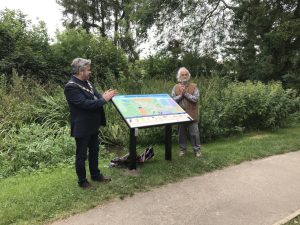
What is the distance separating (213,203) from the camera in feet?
16.4

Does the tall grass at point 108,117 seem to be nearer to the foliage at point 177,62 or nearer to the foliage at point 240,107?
the foliage at point 240,107

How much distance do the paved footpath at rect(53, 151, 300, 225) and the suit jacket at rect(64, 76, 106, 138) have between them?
1072 millimetres

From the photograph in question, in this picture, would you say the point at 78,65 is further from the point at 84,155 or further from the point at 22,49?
the point at 22,49

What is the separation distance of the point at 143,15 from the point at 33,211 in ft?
54.0

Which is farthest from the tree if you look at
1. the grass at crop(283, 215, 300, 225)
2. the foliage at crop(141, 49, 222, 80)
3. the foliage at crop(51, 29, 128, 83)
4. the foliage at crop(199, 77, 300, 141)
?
the grass at crop(283, 215, 300, 225)

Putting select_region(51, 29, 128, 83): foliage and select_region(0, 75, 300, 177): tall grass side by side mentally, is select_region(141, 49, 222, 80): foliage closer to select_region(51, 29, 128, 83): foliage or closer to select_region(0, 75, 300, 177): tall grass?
select_region(51, 29, 128, 83): foliage

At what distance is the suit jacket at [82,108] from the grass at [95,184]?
2.82 feet

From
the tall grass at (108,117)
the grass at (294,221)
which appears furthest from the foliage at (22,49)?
the grass at (294,221)

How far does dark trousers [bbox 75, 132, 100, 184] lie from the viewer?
5180 mm

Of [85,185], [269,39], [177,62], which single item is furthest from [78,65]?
[177,62]

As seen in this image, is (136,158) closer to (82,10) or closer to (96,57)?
(96,57)

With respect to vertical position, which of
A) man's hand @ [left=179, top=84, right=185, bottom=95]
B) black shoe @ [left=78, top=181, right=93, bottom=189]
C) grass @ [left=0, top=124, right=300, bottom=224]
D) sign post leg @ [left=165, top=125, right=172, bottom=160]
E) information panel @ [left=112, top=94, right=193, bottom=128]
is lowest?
grass @ [left=0, top=124, right=300, bottom=224]

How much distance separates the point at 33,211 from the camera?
4.55 metres

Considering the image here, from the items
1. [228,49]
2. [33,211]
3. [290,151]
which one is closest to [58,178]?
[33,211]
